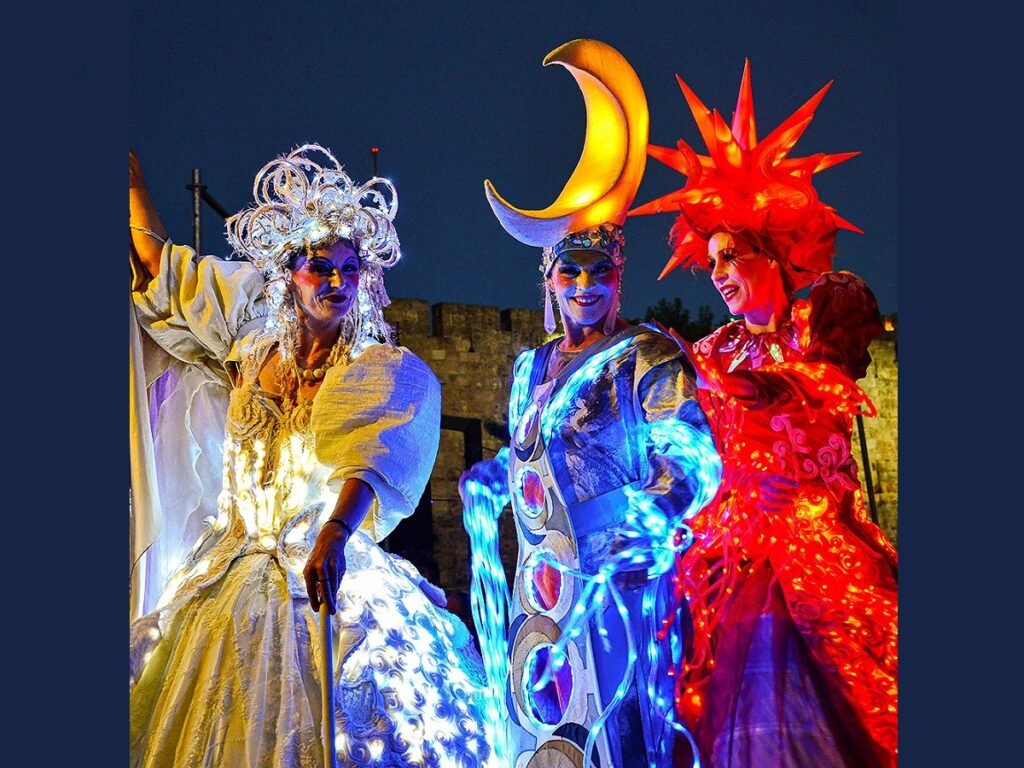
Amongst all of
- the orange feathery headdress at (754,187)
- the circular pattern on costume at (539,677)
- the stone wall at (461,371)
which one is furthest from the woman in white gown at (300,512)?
the stone wall at (461,371)

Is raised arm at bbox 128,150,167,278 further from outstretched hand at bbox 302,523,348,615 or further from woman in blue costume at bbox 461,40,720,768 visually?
outstretched hand at bbox 302,523,348,615

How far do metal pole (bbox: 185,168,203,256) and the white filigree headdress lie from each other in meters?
0.45

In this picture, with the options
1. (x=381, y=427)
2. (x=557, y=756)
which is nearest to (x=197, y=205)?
(x=381, y=427)

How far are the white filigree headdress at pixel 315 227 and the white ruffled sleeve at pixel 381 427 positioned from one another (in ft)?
0.52

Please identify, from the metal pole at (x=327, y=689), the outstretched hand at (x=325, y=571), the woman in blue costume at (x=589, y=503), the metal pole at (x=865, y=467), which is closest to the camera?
the metal pole at (x=327, y=689)

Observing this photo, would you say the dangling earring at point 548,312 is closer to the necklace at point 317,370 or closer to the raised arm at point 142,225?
the necklace at point 317,370

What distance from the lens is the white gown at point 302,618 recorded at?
11.7 ft

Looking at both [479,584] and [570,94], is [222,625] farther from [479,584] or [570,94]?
[570,94]

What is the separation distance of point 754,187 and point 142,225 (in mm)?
1762

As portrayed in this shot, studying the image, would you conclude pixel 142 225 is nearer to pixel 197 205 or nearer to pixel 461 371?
pixel 197 205

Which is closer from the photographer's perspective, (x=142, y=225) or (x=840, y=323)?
(x=840, y=323)

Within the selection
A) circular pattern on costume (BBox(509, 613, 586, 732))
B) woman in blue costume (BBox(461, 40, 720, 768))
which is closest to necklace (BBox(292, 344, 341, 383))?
woman in blue costume (BBox(461, 40, 720, 768))

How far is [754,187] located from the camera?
447cm

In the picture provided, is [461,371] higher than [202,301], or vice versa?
[202,301]
